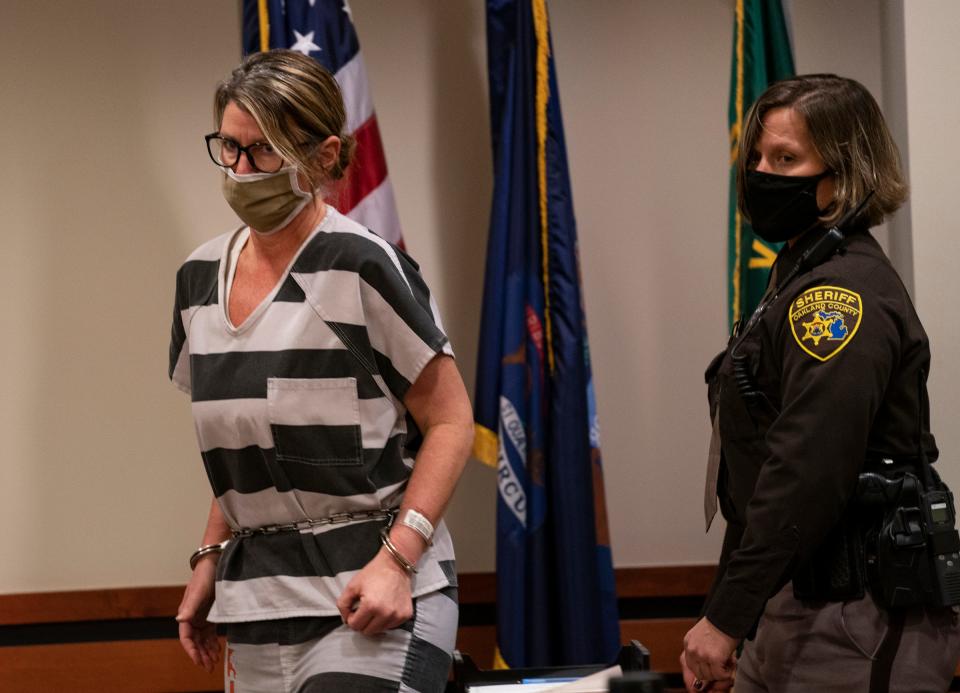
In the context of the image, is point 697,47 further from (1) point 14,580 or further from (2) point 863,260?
(1) point 14,580

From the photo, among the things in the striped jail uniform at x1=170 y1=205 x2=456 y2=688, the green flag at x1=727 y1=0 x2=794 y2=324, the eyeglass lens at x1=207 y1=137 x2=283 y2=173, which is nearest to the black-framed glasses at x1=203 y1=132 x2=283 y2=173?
the eyeglass lens at x1=207 y1=137 x2=283 y2=173

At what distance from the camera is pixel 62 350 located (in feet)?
10.6

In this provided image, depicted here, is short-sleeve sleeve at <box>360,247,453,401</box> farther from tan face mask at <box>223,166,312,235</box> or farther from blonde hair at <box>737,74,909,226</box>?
blonde hair at <box>737,74,909,226</box>

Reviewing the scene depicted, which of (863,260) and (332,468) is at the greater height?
(863,260)

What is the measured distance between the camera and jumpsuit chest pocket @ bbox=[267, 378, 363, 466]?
1.50m

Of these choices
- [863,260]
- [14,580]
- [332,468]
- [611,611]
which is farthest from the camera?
[14,580]

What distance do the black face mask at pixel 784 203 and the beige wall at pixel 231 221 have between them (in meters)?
1.42

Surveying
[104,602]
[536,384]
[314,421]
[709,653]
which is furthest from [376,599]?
[104,602]

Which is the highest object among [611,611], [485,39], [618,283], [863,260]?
[485,39]

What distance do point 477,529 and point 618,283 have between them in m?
0.86

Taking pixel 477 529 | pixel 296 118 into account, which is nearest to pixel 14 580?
pixel 477 529

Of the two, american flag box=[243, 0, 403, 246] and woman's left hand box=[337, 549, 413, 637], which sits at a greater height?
american flag box=[243, 0, 403, 246]

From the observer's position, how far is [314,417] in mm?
1497

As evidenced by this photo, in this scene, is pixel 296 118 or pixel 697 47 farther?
pixel 697 47
